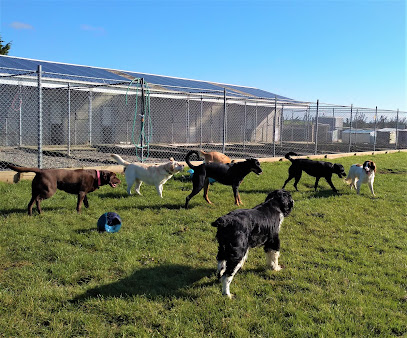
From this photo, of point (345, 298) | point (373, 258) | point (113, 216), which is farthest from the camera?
point (113, 216)

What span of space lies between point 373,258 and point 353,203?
11.2 ft

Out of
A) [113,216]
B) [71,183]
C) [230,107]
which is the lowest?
[113,216]

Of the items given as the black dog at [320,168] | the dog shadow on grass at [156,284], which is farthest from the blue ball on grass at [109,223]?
the black dog at [320,168]

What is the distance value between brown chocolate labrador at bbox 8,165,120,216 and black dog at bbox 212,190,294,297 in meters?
3.46

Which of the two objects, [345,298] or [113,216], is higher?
[113,216]

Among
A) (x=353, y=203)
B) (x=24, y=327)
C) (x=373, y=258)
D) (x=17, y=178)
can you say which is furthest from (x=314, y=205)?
(x=17, y=178)

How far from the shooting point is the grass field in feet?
10.5

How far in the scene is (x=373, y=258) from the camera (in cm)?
487

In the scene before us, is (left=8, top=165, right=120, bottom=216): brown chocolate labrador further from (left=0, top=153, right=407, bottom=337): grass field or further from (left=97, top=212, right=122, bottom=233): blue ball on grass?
(left=97, top=212, right=122, bottom=233): blue ball on grass

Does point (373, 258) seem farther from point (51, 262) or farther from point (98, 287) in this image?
point (51, 262)

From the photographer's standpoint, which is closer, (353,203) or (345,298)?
(345,298)

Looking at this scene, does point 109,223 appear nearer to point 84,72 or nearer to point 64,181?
point 64,181

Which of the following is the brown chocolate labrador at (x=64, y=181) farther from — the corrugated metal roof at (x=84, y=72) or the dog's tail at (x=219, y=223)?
the corrugated metal roof at (x=84, y=72)

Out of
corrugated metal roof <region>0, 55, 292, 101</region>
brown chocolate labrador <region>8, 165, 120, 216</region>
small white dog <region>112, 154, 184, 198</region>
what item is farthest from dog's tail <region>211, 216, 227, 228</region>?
corrugated metal roof <region>0, 55, 292, 101</region>
